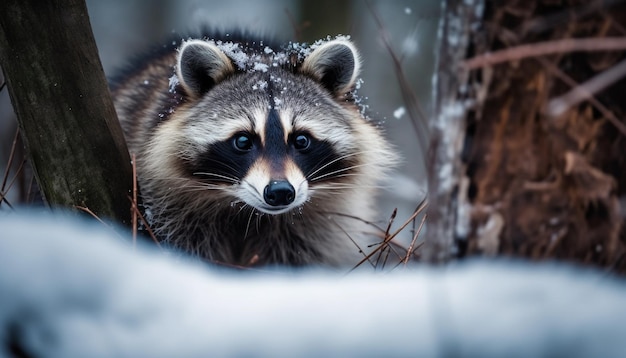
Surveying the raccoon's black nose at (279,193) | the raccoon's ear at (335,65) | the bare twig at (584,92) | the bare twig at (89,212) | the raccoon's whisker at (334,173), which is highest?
→ the bare twig at (584,92)

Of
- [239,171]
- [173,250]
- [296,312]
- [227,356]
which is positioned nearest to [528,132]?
[296,312]

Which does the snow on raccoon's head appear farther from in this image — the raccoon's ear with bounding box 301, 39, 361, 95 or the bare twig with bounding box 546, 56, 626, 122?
the bare twig with bounding box 546, 56, 626, 122

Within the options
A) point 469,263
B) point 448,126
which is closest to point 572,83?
point 448,126

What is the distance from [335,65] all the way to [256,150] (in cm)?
66

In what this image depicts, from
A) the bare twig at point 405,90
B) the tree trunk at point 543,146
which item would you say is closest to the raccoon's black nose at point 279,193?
the bare twig at point 405,90

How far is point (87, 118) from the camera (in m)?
2.62

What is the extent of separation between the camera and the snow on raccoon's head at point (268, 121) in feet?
9.87

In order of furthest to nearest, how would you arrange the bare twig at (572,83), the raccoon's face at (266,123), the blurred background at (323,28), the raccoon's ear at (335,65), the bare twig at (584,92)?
the blurred background at (323,28) → the raccoon's ear at (335,65) → the raccoon's face at (266,123) → the bare twig at (572,83) → the bare twig at (584,92)

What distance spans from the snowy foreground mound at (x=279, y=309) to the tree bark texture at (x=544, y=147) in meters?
0.09

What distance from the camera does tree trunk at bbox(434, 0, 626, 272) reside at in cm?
160

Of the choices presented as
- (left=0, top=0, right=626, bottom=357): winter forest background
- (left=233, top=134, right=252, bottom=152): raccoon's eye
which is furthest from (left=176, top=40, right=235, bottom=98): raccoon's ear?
(left=0, top=0, right=626, bottom=357): winter forest background

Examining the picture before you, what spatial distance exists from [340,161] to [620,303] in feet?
6.34

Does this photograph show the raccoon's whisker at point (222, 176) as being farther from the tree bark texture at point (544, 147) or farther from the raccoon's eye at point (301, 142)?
the tree bark texture at point (544, 147)

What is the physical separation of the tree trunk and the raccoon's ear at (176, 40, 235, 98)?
179 cm
